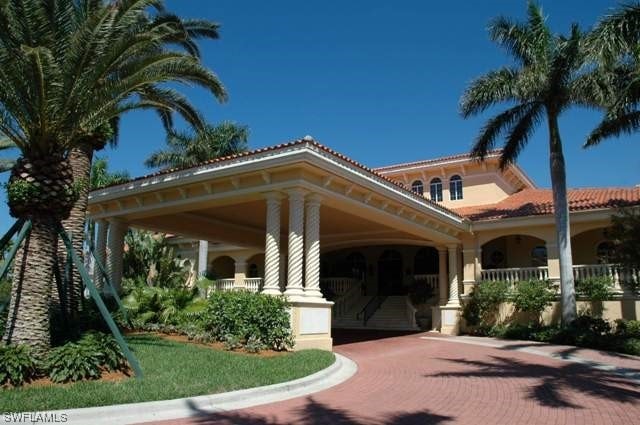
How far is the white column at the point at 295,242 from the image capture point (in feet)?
42.8

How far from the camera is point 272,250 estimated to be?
523 inches

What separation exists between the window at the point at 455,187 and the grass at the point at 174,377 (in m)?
16.9

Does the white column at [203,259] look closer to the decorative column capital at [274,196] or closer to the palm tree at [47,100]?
the decorative column capital at [274,196]

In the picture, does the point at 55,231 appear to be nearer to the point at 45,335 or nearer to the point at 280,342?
the point at 45,335

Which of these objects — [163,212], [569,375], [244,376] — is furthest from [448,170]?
[244,376]

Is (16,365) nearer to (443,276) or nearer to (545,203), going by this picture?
(443,276)

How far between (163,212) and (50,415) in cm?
1103

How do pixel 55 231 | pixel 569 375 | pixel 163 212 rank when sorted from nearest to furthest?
pixel 55 231 → pixel 569 375 → pixel 163 212

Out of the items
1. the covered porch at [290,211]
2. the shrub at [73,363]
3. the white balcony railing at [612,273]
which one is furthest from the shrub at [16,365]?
the white balcony railing at [612,273]

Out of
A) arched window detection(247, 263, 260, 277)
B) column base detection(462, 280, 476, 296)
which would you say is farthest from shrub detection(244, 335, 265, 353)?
arched window detection(247, 263, 260, 277)

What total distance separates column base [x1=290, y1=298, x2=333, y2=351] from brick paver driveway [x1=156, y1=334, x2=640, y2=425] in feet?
3.00

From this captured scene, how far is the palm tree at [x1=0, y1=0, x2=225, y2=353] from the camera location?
339 inches

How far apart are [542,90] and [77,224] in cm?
1483

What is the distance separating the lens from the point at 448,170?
2712cm
